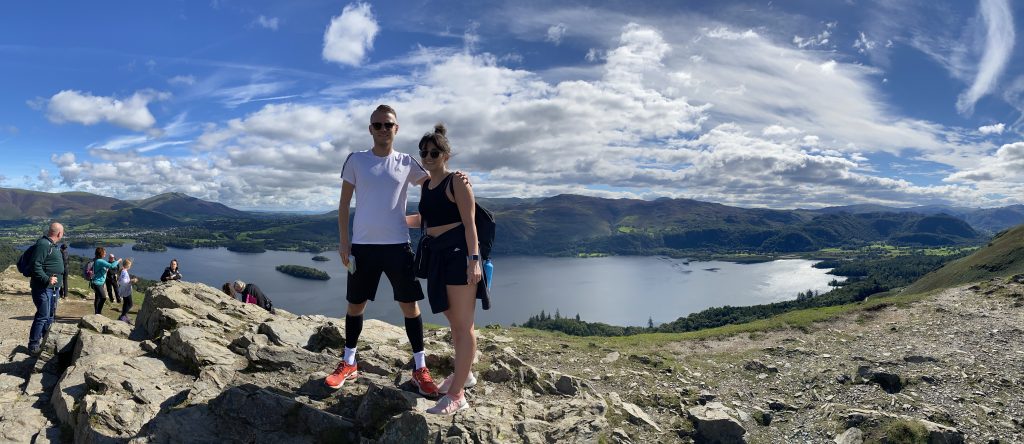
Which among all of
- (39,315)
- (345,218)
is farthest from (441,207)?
(39,315)

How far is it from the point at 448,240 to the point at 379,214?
1.14 m

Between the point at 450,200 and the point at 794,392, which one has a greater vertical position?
the point at 450,200

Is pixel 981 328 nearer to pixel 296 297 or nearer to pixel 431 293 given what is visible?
pixel 431 293

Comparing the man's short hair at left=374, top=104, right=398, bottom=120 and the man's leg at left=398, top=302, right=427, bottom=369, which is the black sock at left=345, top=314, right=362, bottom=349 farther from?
the man's short hair at left=374, top=104, right=398, bottom=120

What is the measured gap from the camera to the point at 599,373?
13547mm

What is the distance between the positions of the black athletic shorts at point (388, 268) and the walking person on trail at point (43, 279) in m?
11.1

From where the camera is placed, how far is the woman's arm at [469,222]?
602cm

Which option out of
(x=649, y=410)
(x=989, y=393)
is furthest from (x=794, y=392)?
(x=649, y=410)

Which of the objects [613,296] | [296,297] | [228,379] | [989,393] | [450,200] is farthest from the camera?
[613,296]

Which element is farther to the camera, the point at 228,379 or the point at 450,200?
the point at 228,379

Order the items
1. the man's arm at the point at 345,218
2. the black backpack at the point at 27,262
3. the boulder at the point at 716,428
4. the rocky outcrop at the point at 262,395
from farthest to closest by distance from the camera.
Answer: the black backpack at the point at 27,262 → the boulder at the point at 716,428 → the rocky outcrop at the point at 262,395 → the man's arm at the point at 345,218

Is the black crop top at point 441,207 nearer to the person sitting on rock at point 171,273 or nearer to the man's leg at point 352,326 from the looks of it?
the man's leg at point 352,326

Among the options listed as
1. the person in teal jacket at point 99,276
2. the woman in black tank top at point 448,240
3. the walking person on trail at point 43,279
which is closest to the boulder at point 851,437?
the woman in black tank top at point 448,240

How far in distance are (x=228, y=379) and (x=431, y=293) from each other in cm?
517
